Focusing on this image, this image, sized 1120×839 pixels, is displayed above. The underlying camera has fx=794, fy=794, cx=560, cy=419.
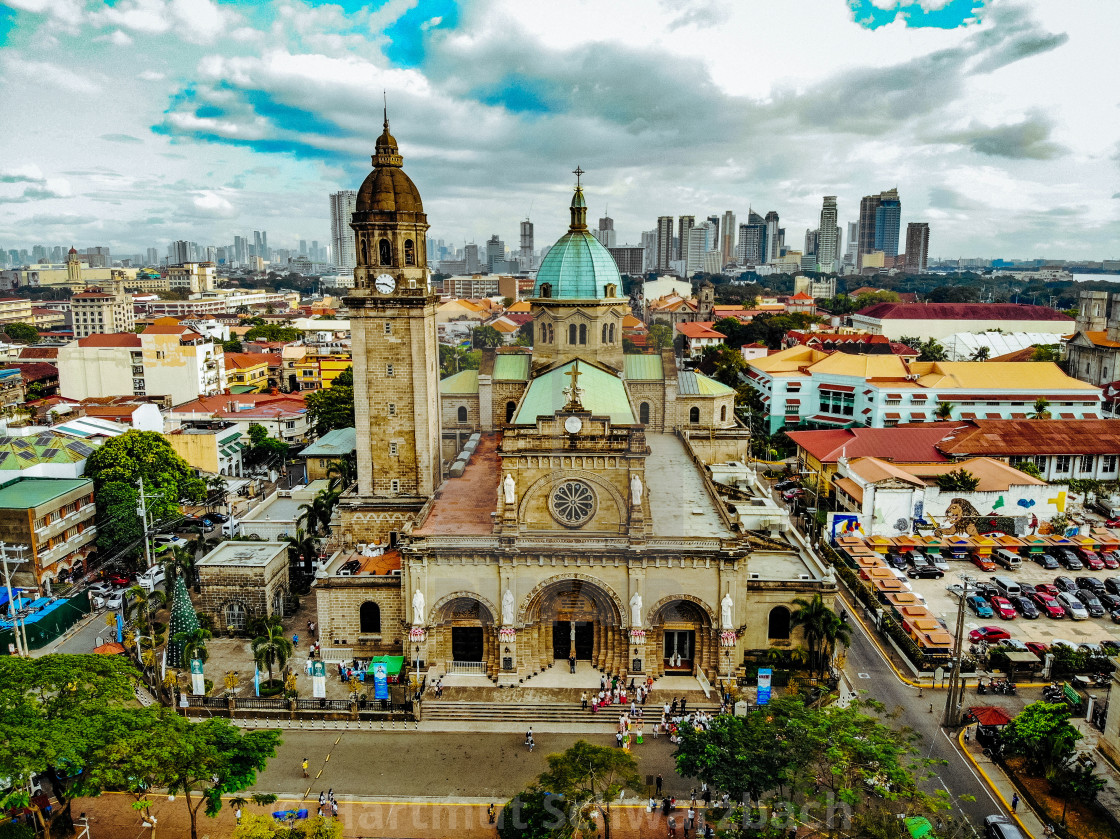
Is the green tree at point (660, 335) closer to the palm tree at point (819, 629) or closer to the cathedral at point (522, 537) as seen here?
the cathedral at point (522, 537)

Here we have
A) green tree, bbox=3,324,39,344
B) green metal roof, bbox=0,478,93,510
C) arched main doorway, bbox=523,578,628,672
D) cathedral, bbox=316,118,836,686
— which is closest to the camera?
cathedral, bbox=316,118,836,686

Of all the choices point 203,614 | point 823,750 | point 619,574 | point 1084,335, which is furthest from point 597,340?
point 1084,335

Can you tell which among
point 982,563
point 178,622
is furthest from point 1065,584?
point 178,622

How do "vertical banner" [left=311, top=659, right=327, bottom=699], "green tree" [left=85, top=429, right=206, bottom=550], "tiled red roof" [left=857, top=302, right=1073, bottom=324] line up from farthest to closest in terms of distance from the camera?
1. "tiled red roof" [left=857, top=302, right=1073, bottom=324]
2. "green tree" [left=85, top=429, right=206, bottom=550]
3. "vertical banner" [left=311, top=659, right=327, bottom=699]

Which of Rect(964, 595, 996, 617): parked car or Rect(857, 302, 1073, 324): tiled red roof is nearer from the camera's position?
Rect(964, 595, 996, 617): parked car

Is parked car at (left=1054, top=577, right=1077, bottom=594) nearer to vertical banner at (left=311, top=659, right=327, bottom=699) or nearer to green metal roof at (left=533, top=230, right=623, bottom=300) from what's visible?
green metal roof at (left=533, top=230, right=623, bottom=300)

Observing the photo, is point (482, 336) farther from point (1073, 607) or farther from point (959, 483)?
point (1073, 607)

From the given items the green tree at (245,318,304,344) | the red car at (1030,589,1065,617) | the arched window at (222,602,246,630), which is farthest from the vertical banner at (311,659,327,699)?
the green tree at (245,318,304,344)
